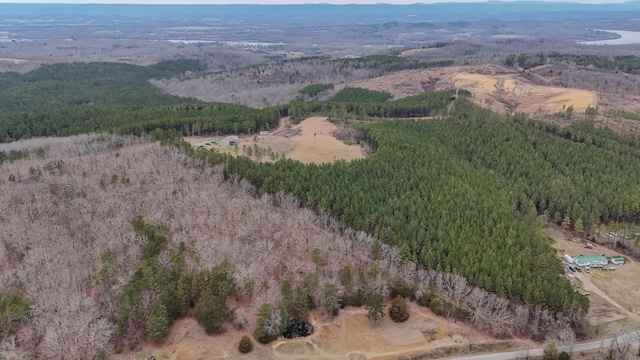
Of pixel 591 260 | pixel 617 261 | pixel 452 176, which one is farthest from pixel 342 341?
pixel 617 261

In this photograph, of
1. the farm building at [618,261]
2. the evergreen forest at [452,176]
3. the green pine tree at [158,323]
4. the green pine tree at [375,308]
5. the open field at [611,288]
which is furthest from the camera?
the farm building at [618,261]

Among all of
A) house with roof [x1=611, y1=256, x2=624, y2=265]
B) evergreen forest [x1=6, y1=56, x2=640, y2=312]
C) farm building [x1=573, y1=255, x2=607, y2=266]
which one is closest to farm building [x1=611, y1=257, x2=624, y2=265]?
house with roof [x1=611, y1=256, x2=624, y2=265]

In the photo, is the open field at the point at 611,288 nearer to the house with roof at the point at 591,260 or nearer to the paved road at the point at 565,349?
the house with roof at the point at 591,260

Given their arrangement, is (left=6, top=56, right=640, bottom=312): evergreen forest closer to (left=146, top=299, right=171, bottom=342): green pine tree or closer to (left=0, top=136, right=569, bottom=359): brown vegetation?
(left=0, top=136, right=569, bottom=359): brown vegetation

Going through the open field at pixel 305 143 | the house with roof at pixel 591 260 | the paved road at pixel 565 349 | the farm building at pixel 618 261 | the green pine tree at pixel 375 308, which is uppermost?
the open field at pixel 305 143

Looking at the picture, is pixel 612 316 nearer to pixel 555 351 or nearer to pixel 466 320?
pixel 555 351

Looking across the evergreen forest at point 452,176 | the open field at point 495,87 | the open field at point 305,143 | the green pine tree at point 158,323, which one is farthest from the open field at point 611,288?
the open field at point 495,87
